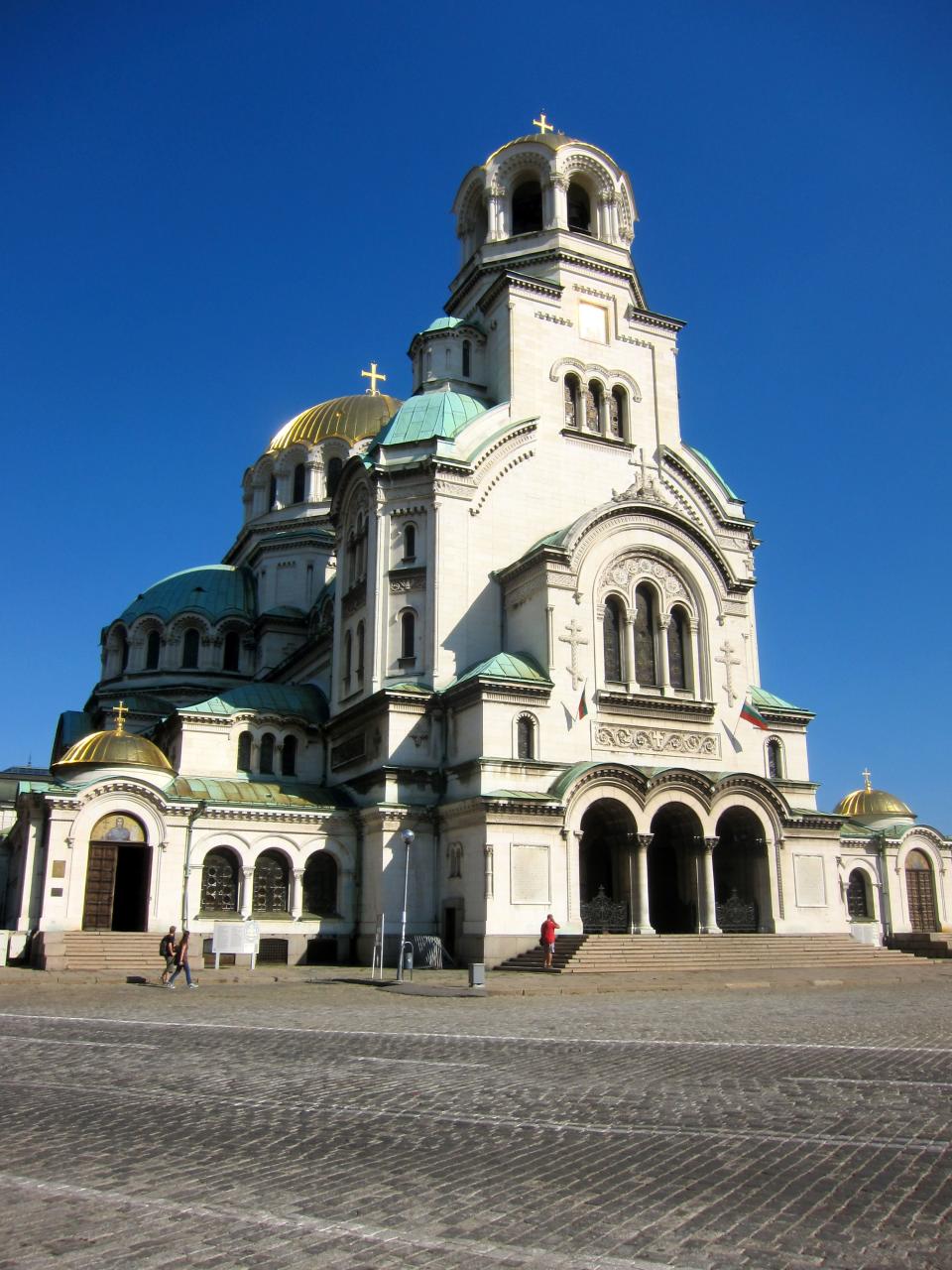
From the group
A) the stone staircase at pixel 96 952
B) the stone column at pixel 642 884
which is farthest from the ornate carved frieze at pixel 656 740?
the stone staircase at pixel 96 952

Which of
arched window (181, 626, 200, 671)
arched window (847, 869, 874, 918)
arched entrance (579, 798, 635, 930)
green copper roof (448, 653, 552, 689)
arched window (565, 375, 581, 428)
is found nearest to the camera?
arched entrance (579, 798, 635, 930)

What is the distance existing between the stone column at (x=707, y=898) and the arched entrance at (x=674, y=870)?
301 millimetres

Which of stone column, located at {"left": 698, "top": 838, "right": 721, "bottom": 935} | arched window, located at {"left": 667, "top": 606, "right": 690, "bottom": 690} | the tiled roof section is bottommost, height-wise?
stone column, located at {"left": 698, "top": 838, "right": 721, "bottom": 935}

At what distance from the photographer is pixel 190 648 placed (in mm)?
53188

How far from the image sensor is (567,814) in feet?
106

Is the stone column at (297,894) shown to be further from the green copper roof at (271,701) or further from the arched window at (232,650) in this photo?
the arched window at (232,650)

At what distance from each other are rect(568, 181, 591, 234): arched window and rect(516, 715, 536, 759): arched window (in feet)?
79.9

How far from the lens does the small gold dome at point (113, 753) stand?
34.5 meters

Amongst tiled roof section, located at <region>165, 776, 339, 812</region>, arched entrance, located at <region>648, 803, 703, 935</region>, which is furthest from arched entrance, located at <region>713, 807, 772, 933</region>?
tiled roof section, located at <region>165, 776, 339, 812</region>

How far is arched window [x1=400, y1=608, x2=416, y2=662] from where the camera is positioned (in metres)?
37.5

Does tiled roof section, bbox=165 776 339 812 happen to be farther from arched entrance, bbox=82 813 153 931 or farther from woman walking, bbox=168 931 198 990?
woman walking, bbox=168 931 198 990

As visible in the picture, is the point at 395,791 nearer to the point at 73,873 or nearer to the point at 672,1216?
the point at 73,873

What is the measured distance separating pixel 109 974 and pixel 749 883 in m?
20.3

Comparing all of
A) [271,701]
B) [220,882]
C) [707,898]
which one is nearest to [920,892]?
[707,898]
